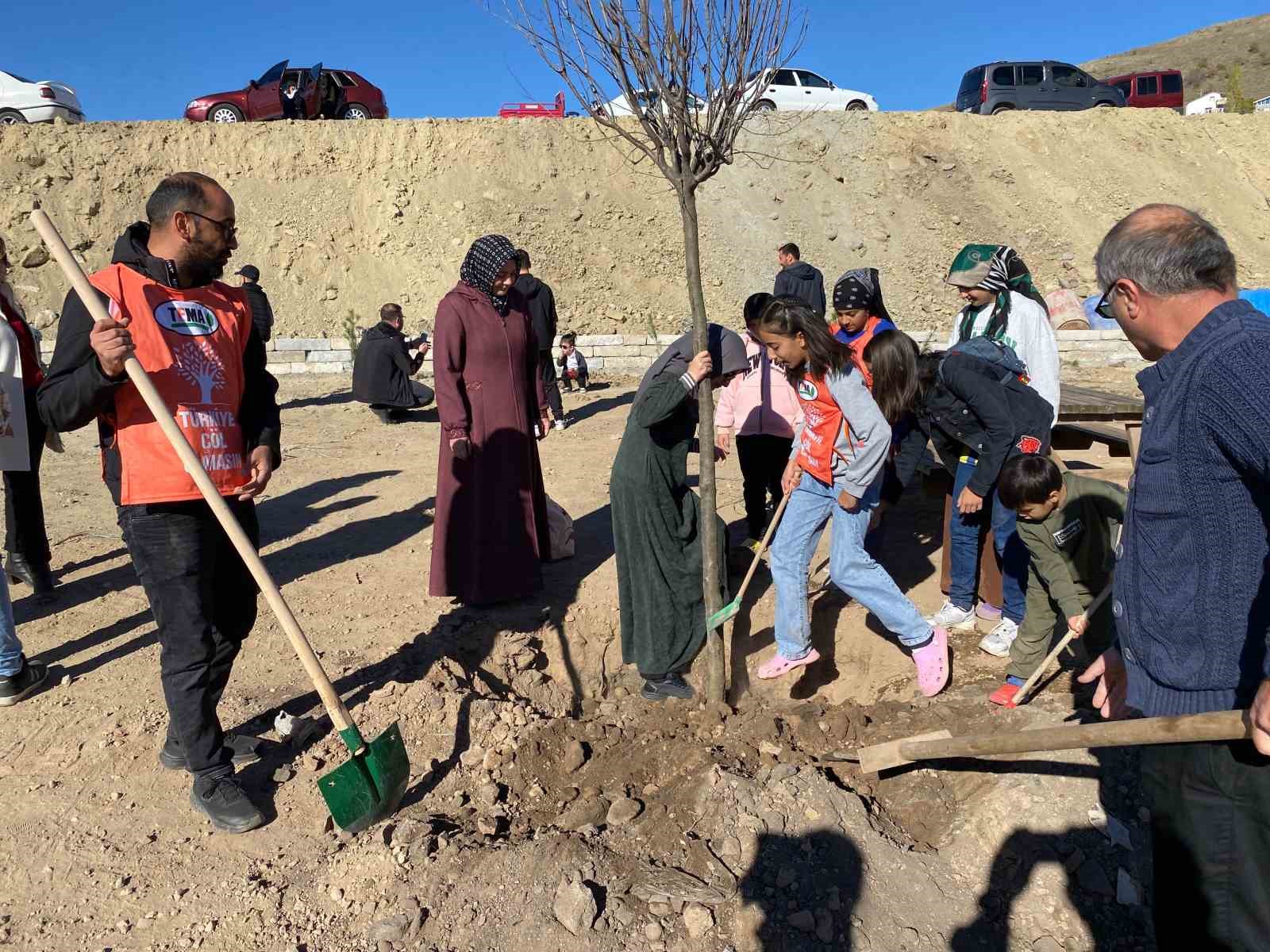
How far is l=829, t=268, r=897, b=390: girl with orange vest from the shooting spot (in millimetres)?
4559

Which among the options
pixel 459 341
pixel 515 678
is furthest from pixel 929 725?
pixel 459 341

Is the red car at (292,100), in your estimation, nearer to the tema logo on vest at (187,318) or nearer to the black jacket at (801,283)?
the black jacket at (801,283)

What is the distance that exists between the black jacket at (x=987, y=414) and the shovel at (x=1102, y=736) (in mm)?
1571

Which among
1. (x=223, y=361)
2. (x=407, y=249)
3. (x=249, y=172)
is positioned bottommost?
(x=223, y=361)

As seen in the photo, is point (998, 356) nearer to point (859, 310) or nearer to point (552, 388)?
point (859, 310)

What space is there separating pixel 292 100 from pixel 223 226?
18381 millimetres

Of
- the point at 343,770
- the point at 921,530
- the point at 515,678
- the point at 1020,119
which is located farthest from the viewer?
the point at 1020,119

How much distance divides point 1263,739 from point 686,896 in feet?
5.31

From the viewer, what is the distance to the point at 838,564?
3.83 m

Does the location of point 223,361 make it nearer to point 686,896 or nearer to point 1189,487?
point 686,896

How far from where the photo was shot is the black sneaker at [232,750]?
3344mm

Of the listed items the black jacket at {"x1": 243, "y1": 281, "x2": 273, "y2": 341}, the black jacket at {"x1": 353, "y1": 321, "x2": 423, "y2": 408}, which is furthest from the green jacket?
the black jacket at {"x1": 243, "y1": 281, "x2": 273, "y2": 341}

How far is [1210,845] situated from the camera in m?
1.88

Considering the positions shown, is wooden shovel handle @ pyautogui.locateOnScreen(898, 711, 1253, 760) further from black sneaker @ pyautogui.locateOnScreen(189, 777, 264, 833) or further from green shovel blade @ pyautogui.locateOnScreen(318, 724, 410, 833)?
black sneaker @ pyautogui.locateOnScreen(189, 777, 264, 833)
